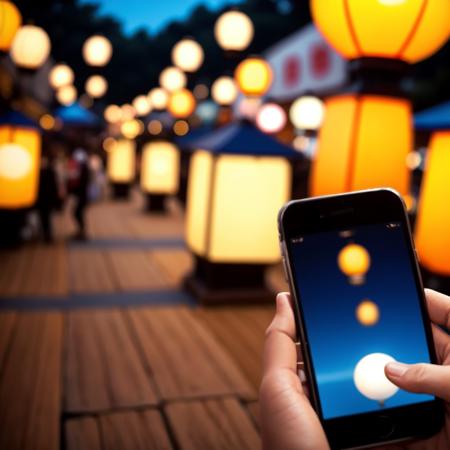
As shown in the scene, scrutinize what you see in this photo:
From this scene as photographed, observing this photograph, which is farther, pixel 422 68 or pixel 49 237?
pixel 422 68

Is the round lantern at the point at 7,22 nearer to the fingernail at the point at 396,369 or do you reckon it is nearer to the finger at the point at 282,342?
the finger at the point at 282,342

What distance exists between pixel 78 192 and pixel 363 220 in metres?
8.23

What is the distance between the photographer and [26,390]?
11.2ft

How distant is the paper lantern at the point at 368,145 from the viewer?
266cm

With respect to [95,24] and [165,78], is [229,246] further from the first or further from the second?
[95,24]

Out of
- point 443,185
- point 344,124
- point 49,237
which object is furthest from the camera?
point 49,237

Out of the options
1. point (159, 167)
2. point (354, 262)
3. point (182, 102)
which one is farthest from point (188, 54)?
point (354, 262)

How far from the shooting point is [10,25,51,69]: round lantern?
6.44m

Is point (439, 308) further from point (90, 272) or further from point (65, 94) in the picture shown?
point (65, 94)

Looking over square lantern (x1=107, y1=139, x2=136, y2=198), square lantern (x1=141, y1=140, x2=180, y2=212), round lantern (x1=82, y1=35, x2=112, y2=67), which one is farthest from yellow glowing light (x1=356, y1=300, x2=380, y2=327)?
square lantern (x1=107, y1=139, x2=136, y2=198)

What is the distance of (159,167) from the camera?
12.6 meters

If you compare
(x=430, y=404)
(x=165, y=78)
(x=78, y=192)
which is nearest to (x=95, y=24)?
(x=165, y=78)

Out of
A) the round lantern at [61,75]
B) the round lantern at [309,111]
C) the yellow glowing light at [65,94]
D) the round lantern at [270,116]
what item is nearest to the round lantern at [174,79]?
the round lantern at [270,116]

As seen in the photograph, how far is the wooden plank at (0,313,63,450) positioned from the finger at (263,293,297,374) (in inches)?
81.3
